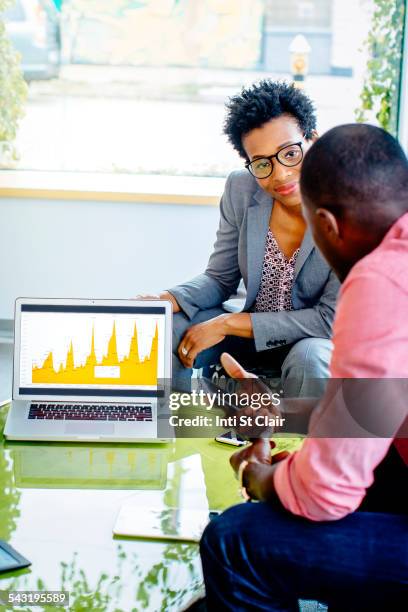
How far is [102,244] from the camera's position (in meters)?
3.93

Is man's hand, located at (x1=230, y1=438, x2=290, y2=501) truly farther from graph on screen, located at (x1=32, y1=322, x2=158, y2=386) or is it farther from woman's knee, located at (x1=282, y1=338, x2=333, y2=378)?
woman's knee, located at (x1=282, y1=338, x2=333, y2=378)

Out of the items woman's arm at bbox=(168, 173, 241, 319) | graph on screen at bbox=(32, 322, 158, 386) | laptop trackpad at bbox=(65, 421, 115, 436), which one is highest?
woman's arm at bbox=(168, 173, 241, 319)

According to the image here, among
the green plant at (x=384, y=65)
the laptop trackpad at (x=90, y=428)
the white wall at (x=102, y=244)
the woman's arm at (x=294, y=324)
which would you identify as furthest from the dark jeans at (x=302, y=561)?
the green plant at (x=384, y=65)

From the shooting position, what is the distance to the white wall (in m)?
A: 3.89

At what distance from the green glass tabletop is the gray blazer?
1.70 feet

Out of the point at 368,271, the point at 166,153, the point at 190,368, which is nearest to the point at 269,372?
the point at 190,368

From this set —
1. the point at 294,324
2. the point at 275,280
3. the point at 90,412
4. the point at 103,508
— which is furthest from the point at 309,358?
the point at 103,508

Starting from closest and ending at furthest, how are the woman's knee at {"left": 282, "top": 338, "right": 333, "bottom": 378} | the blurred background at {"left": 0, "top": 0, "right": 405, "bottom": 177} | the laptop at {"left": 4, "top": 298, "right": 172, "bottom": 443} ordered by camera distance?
the laptop at {"left": 4, "top": 298, "right": 172, "bottom": 443}
the woman's knee at {"left": 282, "top": 338, "right": 333, "bottom": 378}
the blurred background at {"left": 0, "top": 0, "right": 405, "bottom": 177}

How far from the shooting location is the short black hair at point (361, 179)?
113cm

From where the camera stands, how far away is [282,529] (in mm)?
1174

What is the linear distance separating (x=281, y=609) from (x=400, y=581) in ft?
0.60

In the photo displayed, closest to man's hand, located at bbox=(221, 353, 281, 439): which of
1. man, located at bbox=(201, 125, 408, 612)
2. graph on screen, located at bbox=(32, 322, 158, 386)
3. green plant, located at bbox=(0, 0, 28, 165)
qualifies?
graph on screen, located at bbox=(32, 322, 158, 386)

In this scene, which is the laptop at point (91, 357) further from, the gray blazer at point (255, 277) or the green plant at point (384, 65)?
the green plant at point (384, 65)

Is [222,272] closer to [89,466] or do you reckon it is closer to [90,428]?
[90,428]
